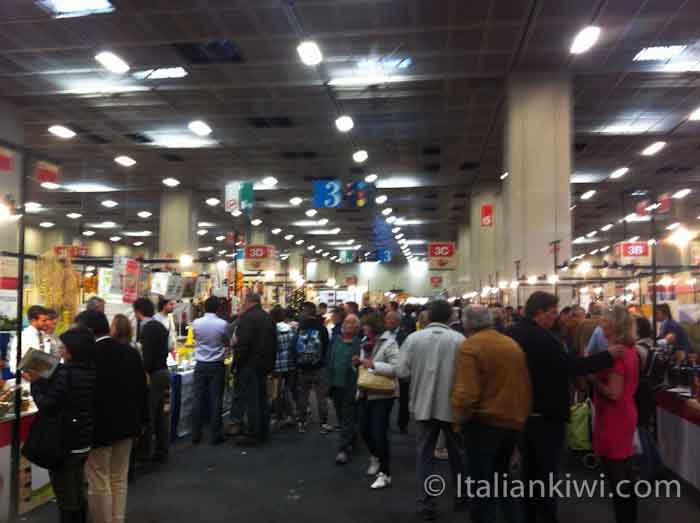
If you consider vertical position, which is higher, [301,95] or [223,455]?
[301,95]

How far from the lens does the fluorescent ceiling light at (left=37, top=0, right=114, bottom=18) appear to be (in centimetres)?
843

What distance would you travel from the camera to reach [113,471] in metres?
4.04

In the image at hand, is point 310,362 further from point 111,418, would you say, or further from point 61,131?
point 61,131

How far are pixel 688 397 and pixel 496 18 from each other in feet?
19.2

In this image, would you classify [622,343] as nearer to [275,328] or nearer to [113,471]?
[113,471]

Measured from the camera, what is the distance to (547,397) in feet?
12.5

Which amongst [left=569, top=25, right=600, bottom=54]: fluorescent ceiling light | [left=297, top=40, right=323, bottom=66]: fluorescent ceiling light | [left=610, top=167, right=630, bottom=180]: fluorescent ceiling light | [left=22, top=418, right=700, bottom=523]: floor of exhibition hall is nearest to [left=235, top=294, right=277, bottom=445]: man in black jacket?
[left=22, top=418, right=700, bottom=523]: floor of exhibition hall

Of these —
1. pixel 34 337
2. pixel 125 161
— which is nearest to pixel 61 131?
pixel 125 161

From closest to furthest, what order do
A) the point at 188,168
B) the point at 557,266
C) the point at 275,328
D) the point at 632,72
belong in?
the point at 275,328 → the point at 557,266 → the point at 632,72 → the point at 188,168

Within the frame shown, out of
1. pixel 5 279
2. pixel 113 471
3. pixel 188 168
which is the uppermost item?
pixel 188 168

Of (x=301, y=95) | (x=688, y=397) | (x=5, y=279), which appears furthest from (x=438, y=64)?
(x=5, y=279)

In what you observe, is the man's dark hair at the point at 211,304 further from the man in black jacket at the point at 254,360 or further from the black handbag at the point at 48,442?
the black handbag at the point at 48,442

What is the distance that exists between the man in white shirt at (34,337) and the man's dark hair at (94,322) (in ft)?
8.02

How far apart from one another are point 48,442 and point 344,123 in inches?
426
